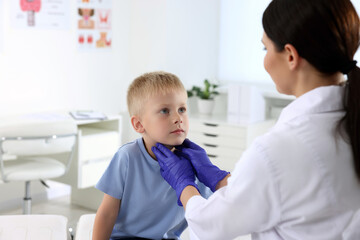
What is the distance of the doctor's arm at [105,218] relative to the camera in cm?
140

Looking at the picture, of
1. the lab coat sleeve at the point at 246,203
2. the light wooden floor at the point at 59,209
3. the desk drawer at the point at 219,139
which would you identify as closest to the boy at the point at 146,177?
the lab coat sleeve at the point at 246,203

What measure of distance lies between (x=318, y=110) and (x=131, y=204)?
650mm

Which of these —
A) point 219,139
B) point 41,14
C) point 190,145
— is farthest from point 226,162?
point 190,145

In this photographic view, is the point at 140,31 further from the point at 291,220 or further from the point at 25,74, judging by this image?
the point at 291,220

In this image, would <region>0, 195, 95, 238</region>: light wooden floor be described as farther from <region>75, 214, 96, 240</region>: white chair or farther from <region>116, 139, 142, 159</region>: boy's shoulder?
<region>116, 139, 142, 159</region>: boy's shoulder

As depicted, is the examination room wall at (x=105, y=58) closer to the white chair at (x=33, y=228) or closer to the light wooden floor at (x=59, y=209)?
the light wooden floor at (x=59, y=209)

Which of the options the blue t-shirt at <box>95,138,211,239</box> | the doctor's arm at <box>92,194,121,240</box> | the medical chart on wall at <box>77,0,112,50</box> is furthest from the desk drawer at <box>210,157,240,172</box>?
the doctor's arm at <box>92,194,121,240</box>

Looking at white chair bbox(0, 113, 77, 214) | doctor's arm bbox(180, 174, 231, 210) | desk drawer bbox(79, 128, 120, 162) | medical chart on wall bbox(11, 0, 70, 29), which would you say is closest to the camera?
doctor's arm bbox(180, 174, 231, 210)

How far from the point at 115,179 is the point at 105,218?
111 millimetres

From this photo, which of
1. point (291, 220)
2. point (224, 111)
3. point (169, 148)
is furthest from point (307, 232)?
point (224, 111)

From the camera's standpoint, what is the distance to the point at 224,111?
4547mm

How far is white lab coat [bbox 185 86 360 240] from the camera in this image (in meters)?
0.95

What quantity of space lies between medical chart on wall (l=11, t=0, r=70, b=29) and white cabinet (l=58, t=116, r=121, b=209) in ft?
2.54

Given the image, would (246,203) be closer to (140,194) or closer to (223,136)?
(140,194)
